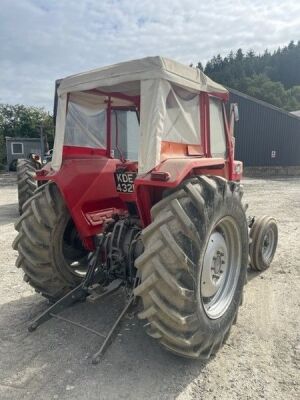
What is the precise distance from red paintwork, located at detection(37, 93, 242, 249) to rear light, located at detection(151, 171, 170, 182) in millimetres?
192

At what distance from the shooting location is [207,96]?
3.64 meters

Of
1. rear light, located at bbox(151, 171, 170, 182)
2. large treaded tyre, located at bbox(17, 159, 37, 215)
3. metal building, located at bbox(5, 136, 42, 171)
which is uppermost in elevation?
metal building, located at bbox(5, 136, 42, 171)

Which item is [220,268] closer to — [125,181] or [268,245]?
[125,181]

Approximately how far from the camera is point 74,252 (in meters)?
4.21

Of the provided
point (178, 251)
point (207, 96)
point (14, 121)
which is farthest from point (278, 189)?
point (14, 121)

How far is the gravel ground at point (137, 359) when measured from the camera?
2801 millimetres

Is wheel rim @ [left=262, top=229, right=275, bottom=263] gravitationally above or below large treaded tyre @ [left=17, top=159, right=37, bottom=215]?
below

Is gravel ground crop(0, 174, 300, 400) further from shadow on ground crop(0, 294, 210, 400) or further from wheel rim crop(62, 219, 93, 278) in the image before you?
wheel rim crop(62, 219, 93, 278)

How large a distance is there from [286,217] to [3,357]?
7532 millimetres

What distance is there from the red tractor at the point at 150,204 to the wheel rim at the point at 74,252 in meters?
0.01

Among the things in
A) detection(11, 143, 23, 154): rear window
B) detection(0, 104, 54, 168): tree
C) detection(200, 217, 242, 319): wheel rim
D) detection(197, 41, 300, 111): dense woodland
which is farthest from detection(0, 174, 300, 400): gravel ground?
detection(197, 41, 300, 111): dense woodland

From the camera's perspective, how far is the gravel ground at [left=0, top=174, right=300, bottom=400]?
2.80m

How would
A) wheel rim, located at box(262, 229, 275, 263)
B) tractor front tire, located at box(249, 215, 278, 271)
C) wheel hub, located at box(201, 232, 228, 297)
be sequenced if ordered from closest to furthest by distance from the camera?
wheel hub, located at box(201, 232, 228, 297)
tractor front tire, located at box(249, 215, 278, 271)
wheel rim, located at box(262, 229, 275, 263)

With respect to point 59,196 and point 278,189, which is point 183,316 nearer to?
point 59,196
